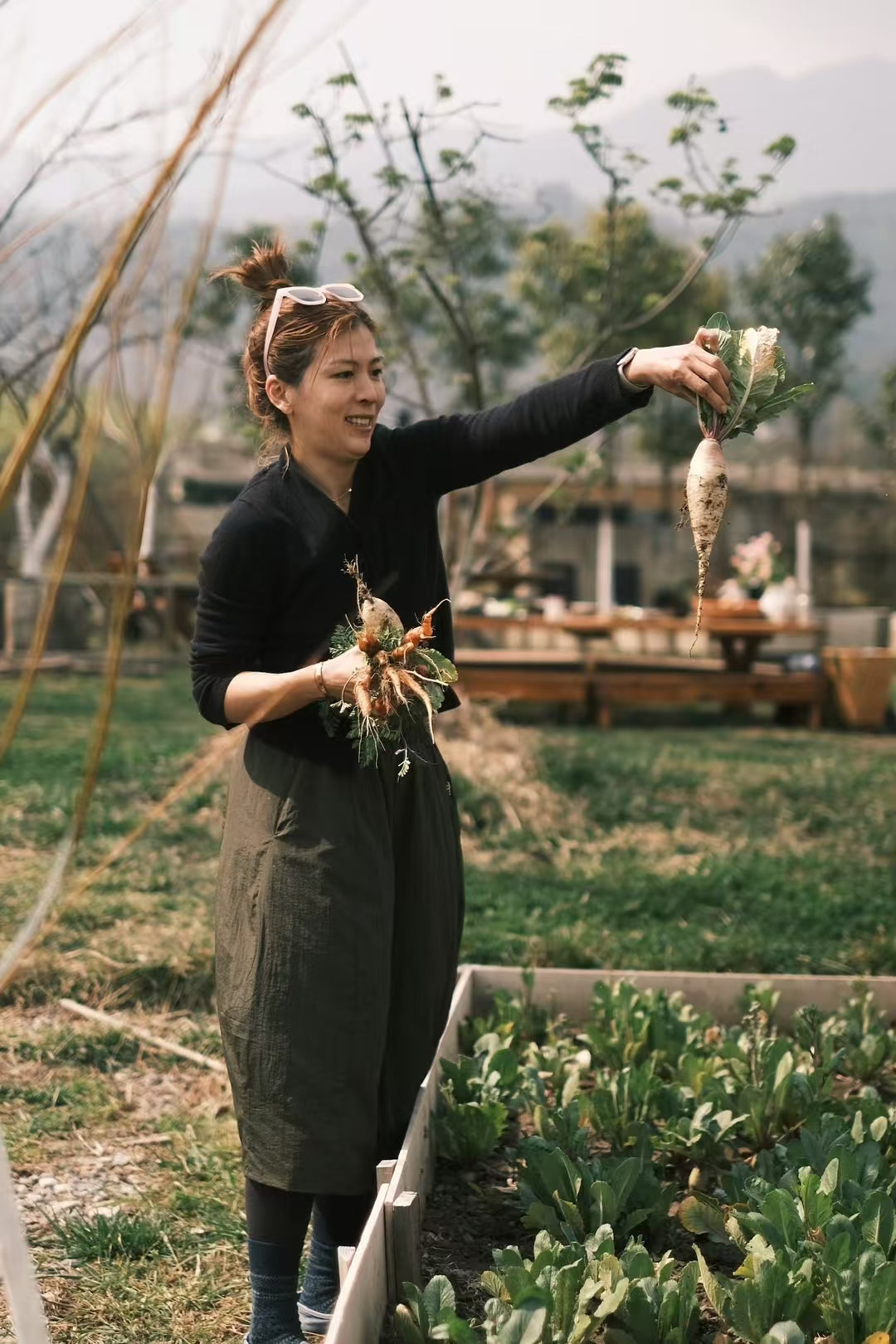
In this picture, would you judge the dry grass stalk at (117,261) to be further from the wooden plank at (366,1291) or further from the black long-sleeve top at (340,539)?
the wooden plank at (366,1291)

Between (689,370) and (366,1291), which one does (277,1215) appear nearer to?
(366,1291)

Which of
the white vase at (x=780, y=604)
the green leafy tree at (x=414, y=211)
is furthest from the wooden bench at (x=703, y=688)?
the green leafy tree at (x=414, y=211)

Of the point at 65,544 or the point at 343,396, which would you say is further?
the point at 343,396

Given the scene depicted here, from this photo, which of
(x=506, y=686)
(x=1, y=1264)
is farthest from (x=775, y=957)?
(x=506, y=686)

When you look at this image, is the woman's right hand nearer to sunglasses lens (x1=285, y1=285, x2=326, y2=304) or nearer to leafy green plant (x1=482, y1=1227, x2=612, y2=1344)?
sunglasses lens (x1=285, y1=285, x2=326, y2=304)

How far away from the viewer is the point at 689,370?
2.00 metres

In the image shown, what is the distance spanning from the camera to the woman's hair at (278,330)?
7.01ft

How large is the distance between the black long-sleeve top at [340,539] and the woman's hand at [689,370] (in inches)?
1.8

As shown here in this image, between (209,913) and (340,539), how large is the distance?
2.81 m

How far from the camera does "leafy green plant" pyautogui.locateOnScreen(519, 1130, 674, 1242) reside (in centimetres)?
232

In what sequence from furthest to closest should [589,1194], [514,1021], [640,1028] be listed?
[514,1021] → [640,1028] → [589,1194]

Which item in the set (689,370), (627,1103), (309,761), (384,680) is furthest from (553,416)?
(627,1103)

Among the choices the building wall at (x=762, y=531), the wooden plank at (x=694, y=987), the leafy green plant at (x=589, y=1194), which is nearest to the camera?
the leafy green plant at (x=589, y=1194)

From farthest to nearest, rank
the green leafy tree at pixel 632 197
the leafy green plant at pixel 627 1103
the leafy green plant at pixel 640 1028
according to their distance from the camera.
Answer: the green leafy tree at pixel 632 197 < the leafy green plant at pixel 640 1028 < the leafy green plant at pixel 627 1103
